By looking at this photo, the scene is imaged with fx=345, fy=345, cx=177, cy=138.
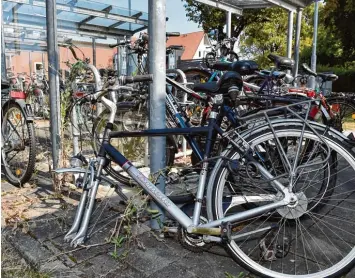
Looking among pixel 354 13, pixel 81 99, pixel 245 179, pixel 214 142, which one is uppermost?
pixel 354 13

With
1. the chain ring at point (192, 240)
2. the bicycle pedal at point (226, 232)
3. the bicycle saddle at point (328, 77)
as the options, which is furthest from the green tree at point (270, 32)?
the bicycle pedal at point (226, 232)

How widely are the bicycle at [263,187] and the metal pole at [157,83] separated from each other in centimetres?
27

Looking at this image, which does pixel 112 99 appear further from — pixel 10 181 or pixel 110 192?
pixel 10 181

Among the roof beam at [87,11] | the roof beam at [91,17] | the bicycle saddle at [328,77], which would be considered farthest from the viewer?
the roof beam at [91,17]

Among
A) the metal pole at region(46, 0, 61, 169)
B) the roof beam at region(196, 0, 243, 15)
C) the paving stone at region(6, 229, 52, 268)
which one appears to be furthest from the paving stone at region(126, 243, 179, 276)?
the roof beam at region(196, 0, 243, 15)

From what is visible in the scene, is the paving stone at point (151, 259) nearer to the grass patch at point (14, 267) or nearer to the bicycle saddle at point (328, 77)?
the grass patch at point (14, 267)

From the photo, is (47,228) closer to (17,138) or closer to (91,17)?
(17,138)

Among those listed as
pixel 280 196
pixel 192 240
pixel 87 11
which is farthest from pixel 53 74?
pixel 87 11

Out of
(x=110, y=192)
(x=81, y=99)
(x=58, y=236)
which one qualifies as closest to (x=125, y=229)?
(x=58, y=236)

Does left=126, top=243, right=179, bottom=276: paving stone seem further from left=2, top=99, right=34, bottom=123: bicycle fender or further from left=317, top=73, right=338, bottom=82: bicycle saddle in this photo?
left=317, top=73, right=338, bottom=82: bicycle saddle

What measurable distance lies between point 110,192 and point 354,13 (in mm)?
13866

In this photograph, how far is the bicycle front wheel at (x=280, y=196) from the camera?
184cm

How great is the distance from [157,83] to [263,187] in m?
0.97

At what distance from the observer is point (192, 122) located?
3641 mm
